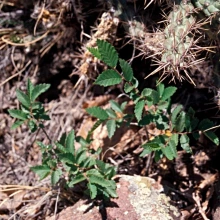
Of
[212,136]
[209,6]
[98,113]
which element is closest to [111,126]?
[98,113]

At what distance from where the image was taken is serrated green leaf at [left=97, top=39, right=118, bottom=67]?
2.15 meters

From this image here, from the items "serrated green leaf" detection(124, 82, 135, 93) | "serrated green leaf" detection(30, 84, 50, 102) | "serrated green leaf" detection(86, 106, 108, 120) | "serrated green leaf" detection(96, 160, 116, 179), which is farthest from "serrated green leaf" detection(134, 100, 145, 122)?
"serrated green leaf" detection(30, 84, 50, 102)

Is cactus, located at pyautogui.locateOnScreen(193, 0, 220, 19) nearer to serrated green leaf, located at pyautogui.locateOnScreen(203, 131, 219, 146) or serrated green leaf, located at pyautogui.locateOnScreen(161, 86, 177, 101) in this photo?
serrated green leaf, located at pyautogui.locateOnScreen(161, 86, 177, 101)

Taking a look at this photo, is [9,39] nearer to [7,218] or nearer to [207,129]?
[7,218]

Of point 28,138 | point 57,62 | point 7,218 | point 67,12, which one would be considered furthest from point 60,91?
point 7,218

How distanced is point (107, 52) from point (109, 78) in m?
0.13

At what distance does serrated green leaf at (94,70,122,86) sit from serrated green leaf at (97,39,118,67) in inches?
2.0

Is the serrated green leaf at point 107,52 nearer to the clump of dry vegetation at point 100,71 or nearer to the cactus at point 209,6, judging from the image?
the clump of dry vegetation at point 100,71

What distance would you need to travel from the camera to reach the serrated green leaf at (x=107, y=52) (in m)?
2.15

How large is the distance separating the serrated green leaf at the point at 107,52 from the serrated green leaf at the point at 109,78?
5 cm

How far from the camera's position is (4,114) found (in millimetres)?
3172

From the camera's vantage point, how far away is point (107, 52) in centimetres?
218

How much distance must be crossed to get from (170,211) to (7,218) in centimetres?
101

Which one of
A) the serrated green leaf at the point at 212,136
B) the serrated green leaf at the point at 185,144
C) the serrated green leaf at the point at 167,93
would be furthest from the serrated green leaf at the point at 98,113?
the serrated green leaf at the point at 212,136
